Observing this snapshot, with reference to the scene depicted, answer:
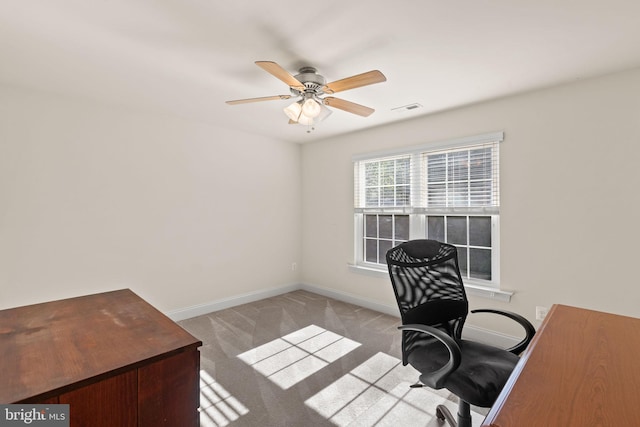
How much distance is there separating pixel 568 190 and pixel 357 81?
2.11 metres

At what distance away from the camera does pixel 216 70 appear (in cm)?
234

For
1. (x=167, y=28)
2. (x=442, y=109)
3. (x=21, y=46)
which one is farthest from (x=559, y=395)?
(x=21, y=46)

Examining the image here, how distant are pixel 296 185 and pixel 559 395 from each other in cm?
426

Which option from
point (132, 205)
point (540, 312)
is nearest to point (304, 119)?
point (132, 205)

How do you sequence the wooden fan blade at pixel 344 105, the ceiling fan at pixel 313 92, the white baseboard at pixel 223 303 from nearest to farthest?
the ceiling fan at pixel 313 92
the wooden fan blade at pixel 344 105
the white baseboard at pixel 223 303

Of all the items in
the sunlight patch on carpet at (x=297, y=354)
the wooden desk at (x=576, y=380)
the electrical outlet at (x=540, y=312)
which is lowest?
the sunlight patch on carpet at (x=297, y=354)

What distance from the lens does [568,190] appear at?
255 cm

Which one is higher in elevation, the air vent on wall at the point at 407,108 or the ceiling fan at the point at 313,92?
the air vent on wall at the point at 407,108

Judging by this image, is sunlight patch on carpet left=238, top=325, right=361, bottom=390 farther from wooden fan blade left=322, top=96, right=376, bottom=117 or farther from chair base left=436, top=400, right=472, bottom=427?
wooden fan blade left=322, top=96, right=376, bottom=117

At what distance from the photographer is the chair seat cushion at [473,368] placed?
4.37 ft

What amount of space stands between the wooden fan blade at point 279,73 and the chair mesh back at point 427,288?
1364 mm

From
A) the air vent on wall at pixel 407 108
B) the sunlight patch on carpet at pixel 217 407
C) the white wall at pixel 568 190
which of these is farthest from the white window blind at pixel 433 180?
the sunlight patch on carpet at pixel 217 407

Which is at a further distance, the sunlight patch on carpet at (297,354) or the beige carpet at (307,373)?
the sunlight patch on carpet at (297,354)

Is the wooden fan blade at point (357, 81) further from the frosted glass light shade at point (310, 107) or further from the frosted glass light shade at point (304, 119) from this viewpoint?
the frosted glass light shade at point (304, 119)
